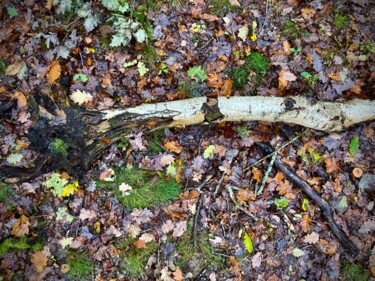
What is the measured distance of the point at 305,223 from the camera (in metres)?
4.15

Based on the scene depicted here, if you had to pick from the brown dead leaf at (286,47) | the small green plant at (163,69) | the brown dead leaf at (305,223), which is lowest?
the brown dead leaf at (305,223)

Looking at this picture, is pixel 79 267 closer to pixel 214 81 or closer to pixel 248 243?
pixel 248 243

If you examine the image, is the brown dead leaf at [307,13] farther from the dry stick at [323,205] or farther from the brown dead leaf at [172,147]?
the brown dead leaf at [172,147]

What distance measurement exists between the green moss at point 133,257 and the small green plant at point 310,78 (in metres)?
3.20

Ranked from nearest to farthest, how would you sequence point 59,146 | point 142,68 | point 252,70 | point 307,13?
point 59,146 → point 142,68 → point 252,70 → point 307,13

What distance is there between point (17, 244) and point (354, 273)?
4.38 metres

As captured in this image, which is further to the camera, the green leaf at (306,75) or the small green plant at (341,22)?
the small green plant at (341,22)

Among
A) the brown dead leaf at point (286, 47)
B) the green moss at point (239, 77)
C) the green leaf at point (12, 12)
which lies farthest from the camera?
the brown dead leaf at point (286, 47)

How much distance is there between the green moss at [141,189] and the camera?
4.12 meters

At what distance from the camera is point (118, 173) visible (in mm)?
4172

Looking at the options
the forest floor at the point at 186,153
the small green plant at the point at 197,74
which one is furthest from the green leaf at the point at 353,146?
the small green plant at the point at 197,74

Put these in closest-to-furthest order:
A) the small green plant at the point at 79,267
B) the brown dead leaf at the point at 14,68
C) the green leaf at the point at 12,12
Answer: the small green plant at the point at 79,267 < the brown dead leaf at the point at 14,68 < the green leaf at the point at 12,12

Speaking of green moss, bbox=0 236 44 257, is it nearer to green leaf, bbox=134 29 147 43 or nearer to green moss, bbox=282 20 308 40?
green leaf, bbox=134 29 147 43

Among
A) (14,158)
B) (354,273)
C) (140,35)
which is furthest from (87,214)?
(354,273)
